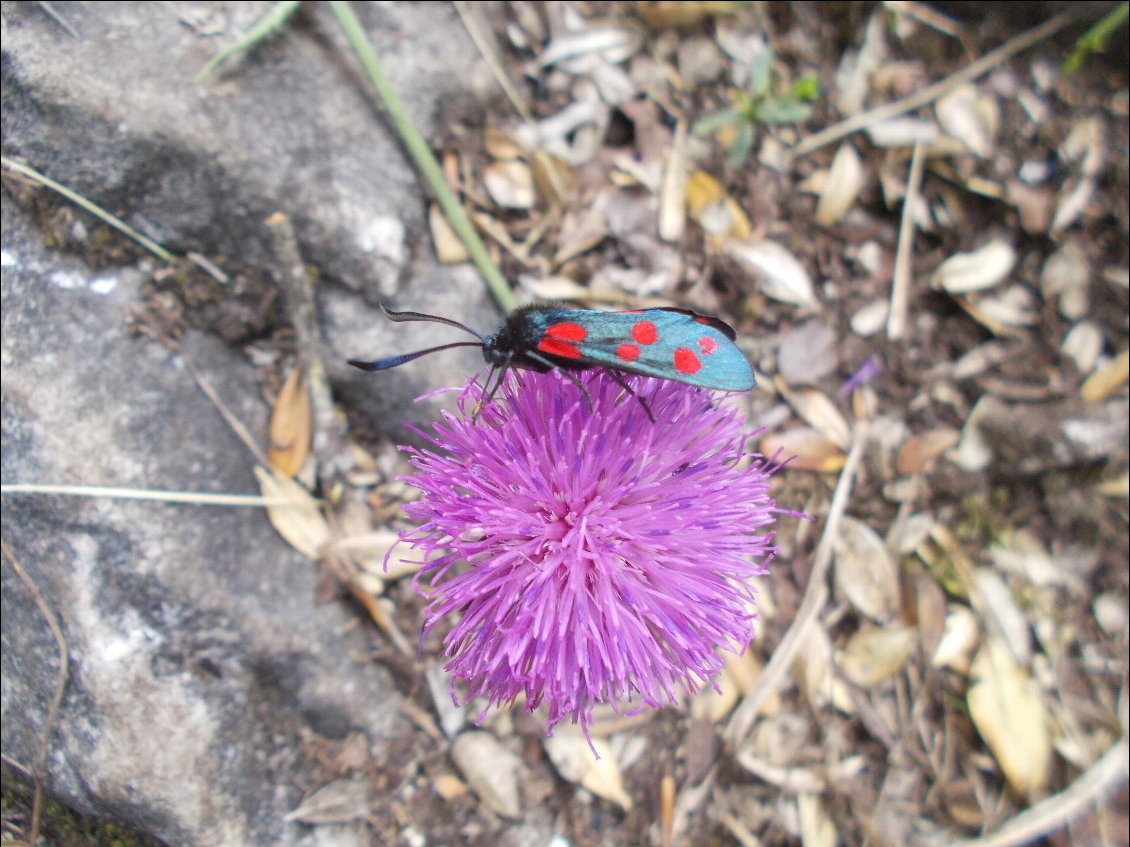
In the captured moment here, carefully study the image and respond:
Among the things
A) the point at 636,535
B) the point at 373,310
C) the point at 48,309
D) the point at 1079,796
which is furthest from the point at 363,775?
the point at 1079,796

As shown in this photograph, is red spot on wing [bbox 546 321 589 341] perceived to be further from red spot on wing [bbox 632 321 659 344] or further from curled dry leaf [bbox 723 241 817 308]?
curled dry leaf [bbox 723 241 817 308]

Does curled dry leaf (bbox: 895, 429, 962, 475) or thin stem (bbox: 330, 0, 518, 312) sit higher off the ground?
thin stem (bbox: 330, 0, 518, 312)

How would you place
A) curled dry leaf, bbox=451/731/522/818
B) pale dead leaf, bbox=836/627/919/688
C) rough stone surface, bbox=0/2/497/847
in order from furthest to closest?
pale dead leaf, bbox=836/627/919/688, curled dry leaf, bbox=451/731/522/818, rough stone surface, bbox=0/2/497/847

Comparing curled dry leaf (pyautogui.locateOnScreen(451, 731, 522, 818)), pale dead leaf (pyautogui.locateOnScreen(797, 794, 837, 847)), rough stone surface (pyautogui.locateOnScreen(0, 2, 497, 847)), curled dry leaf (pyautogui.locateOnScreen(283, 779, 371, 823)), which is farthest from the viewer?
pale dead leaf (pyautogui.locateOnScreen(797, 794, 837, 847))

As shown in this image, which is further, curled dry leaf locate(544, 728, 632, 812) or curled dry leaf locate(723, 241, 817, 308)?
curled dry leaf locate(723, 241, 817, 308)

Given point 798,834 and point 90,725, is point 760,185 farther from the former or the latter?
point 90,725

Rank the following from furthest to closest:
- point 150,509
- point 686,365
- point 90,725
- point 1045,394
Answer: point 1045,394 → point 150,509 → point 90,725 → point 686,365

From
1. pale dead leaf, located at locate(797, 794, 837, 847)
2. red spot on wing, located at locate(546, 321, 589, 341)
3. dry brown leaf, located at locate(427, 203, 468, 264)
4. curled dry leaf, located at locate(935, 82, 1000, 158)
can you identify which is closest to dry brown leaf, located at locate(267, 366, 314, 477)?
dry brown leaf, located at locate(427, 203, 468, 264)
